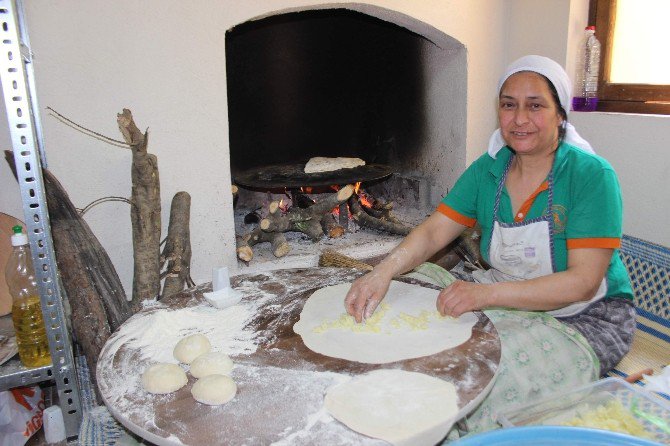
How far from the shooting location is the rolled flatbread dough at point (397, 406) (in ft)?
3.30

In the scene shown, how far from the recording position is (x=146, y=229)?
7.72ft

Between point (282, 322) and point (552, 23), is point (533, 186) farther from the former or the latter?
point (552, 23)

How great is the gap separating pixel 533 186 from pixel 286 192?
6.72 feet

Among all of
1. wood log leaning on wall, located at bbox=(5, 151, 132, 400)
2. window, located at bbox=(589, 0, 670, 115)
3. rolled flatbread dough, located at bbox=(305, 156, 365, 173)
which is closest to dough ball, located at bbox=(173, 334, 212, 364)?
wood log leaning on wall, located at bbox=(5, 151, 132, 400)

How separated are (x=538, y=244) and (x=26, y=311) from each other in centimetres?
174

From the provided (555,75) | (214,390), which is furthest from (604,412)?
(555,75)

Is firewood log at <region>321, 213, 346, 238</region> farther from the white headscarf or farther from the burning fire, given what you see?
the white headscarf

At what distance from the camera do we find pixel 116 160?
2449 mm

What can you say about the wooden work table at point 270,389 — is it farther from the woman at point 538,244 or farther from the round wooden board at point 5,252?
the round wooden board at point 5,252

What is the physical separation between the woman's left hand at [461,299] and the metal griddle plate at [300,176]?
4.83 ft

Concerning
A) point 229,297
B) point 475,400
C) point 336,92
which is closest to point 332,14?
point 336,92

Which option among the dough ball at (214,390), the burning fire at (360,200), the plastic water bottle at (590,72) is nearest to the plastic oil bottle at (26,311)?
the dough ball at (214,390)

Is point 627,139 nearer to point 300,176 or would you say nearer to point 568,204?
point 568,204

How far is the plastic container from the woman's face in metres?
0.76
